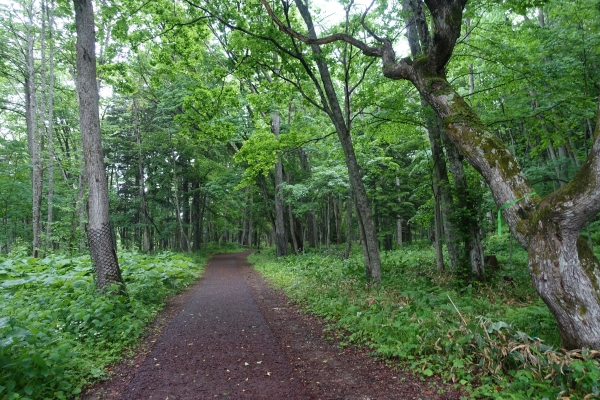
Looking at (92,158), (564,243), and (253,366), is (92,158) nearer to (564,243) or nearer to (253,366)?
(253,366)

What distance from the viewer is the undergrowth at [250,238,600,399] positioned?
290 cm

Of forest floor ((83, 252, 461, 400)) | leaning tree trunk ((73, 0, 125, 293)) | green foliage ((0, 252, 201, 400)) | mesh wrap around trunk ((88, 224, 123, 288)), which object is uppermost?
leaning tree trunk ((73, 0, 125, 293))

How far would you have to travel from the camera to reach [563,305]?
304 centimetres

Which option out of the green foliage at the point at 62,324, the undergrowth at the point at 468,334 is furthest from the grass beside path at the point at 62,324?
the undergrowth at the point at 468,334

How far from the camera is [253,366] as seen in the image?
13.7 ft

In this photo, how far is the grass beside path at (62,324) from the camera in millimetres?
3334

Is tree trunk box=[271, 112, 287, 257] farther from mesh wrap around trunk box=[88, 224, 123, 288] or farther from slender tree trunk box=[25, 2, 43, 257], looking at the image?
mesh wrap around trunk box=[88, 224, 123, 288]

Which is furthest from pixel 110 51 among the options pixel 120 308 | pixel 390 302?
pixel 390 302

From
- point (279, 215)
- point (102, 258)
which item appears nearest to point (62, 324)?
point (102, 258)

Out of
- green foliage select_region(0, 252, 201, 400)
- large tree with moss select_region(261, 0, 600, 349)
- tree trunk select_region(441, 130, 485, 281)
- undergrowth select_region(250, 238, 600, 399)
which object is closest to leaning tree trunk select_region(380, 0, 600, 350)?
large tree with moss select_region(261, 0, 600, 349)

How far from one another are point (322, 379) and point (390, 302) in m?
2.53

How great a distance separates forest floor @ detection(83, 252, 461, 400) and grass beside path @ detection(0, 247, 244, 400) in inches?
12.9

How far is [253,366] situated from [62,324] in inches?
123

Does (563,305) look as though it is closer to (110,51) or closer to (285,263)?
(110,51)
